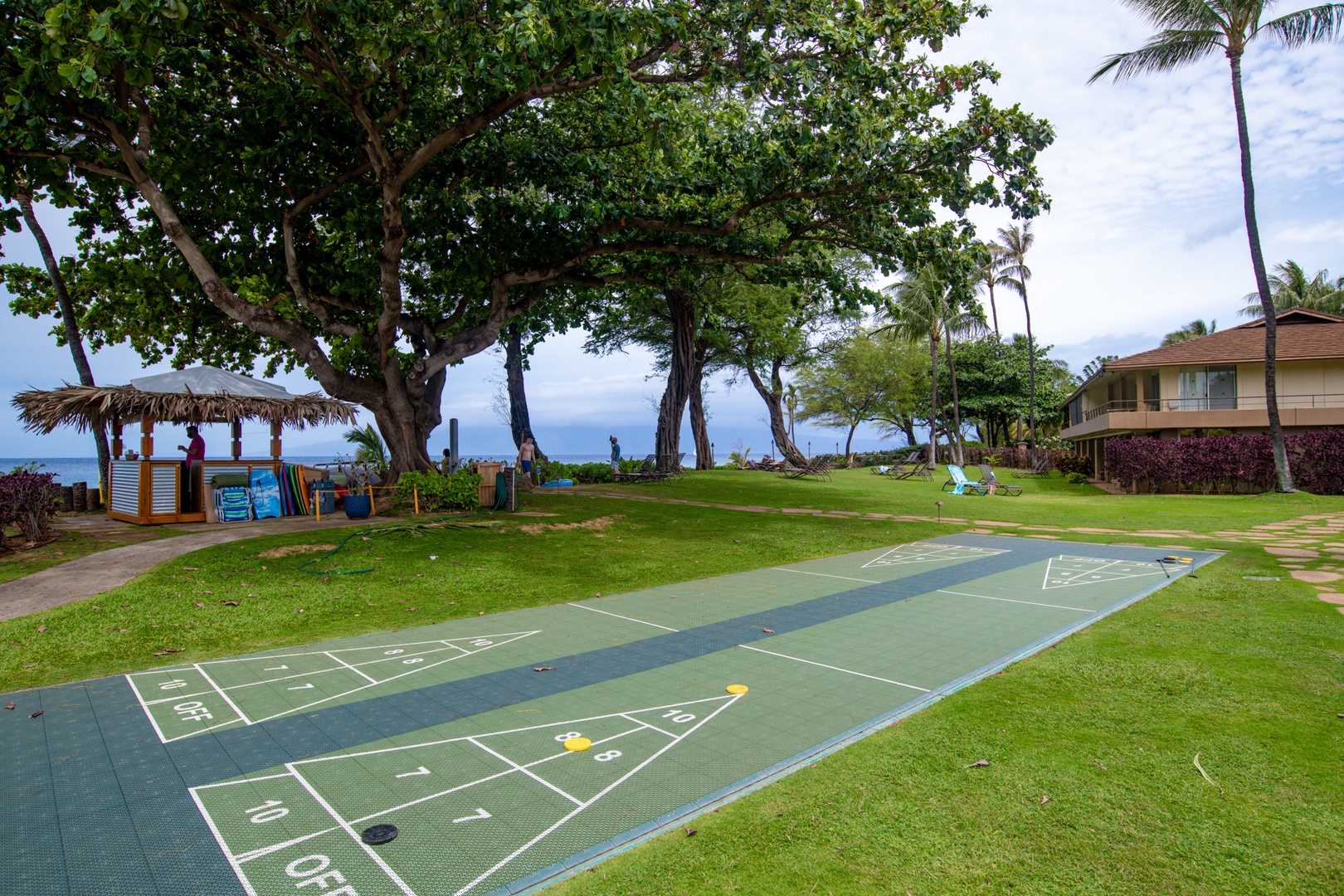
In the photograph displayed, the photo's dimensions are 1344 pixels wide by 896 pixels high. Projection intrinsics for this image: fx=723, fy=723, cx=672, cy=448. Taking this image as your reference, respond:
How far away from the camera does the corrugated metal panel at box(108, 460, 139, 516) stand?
1369cm

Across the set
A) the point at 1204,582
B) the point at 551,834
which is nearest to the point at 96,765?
the point at 551,834

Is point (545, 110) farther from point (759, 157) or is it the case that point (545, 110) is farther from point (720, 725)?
point (720, 725)

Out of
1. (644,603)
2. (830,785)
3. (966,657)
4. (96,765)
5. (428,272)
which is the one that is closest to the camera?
(830,785)

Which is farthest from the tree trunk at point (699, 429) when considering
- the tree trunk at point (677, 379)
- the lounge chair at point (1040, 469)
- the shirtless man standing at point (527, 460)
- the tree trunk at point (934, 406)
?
the lounge chair at point (1040, 469)

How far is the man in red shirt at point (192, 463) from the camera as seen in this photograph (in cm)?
1415

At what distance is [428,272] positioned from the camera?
771 inches

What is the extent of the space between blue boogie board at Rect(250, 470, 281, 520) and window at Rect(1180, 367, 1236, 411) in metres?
30.8

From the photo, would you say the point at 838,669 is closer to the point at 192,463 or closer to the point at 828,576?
the point at 828,576

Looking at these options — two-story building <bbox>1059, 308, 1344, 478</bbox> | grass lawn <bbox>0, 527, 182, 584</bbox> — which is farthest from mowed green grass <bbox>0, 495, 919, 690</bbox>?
two-story building <bbox>1059, 308, 1344, 478</bbox>

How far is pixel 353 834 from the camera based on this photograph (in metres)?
3.28

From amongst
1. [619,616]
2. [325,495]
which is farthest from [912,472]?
[619,616]

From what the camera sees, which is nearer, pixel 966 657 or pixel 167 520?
pixel 966 657

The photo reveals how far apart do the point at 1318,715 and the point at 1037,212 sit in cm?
1193

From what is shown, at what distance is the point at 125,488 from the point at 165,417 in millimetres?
1641
